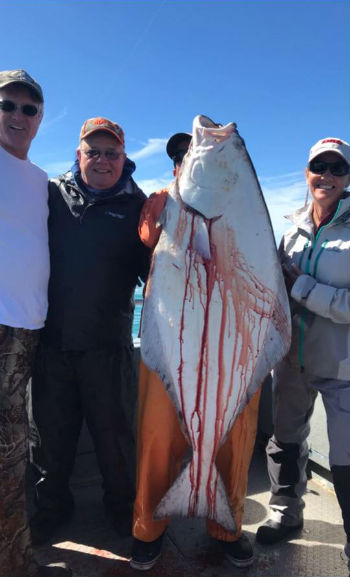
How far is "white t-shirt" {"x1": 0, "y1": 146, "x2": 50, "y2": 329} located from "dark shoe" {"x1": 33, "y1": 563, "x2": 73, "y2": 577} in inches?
48.8

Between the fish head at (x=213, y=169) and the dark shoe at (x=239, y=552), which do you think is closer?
the fish head at (x=213, y=169)

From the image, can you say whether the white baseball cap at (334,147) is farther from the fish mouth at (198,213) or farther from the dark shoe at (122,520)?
the dark shoe at (122,520)

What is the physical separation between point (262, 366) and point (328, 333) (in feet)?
1.63

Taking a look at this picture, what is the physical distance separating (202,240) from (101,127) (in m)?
1.01

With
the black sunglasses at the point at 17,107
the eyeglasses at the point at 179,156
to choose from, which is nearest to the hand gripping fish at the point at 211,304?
the eyeglasses at the point at 179,156

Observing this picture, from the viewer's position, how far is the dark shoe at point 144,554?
227cm

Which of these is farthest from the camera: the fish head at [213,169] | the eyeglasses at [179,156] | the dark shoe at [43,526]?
the eyeglasses at [179,156]

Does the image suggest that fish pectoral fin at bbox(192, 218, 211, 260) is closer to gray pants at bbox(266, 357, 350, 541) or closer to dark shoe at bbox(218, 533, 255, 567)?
gray pants at bbox(266, 357, 350, 541)

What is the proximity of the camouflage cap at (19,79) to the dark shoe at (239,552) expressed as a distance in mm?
2740

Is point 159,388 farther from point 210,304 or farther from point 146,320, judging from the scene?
point 210,304

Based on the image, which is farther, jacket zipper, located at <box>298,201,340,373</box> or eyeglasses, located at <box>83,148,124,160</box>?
eyeglasses, located at <box>83,148,124,160</box>

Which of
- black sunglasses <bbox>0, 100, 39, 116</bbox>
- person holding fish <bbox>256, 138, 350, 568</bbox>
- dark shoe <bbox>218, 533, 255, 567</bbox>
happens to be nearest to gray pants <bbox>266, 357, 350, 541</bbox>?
person holding fish <bbox>256, 138, 350, 568</bbox>

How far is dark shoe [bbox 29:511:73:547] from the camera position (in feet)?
8.24

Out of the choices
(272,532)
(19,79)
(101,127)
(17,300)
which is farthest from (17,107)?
(272,532)
